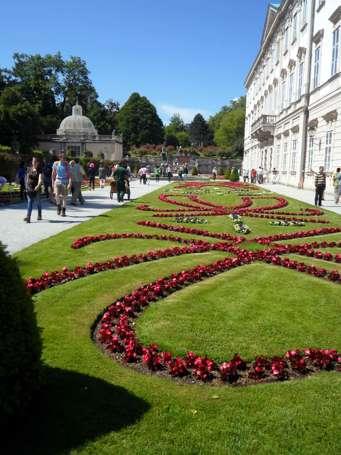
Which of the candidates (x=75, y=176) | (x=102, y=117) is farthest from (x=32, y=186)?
(x=102, y=117)

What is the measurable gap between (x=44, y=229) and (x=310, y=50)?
25722mm

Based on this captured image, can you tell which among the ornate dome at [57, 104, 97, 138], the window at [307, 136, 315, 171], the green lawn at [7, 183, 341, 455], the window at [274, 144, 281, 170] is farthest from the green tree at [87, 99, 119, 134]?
the green lawn at [7, 183, 341, 455]

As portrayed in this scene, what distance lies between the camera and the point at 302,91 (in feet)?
109

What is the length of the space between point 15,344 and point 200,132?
130262mm

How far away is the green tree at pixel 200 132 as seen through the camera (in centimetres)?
13038

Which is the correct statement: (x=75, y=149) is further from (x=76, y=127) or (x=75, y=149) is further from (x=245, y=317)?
(x=245, y=317)

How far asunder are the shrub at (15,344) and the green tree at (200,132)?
129 m

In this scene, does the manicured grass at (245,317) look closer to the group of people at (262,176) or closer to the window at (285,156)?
the window at (285,156)

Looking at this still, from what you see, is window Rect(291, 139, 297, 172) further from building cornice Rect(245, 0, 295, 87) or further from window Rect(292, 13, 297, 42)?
building cornice Rect(245, 0, 295, 87)

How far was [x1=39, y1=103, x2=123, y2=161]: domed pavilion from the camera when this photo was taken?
70.8 metres

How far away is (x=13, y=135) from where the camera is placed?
62.5 metres

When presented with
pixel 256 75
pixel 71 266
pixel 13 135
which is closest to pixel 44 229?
pixel 71 266

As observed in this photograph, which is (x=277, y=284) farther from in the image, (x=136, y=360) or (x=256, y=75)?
(x=256, y=75)

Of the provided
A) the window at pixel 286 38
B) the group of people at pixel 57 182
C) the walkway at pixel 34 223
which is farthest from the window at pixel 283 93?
the walkway at pixel 34 223
